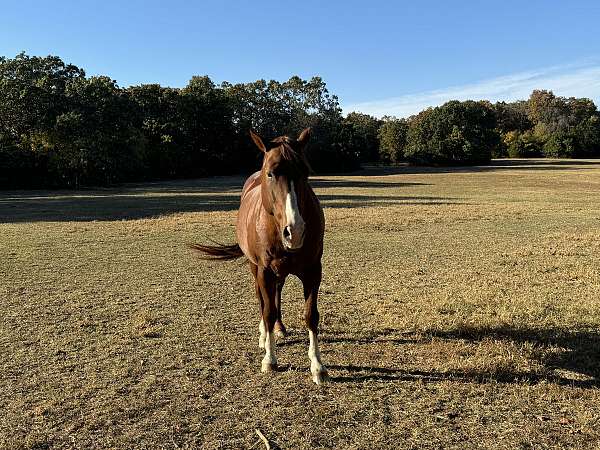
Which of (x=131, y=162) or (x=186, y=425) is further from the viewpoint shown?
(x=131, y=162)

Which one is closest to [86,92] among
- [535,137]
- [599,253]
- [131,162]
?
[131,162]

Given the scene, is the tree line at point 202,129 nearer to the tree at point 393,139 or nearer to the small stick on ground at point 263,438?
the tree at point 393,139

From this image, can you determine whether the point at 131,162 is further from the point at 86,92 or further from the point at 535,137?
the point at 535,137

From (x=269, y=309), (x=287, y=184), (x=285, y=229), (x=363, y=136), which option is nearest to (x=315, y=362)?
(x=269, y=309)

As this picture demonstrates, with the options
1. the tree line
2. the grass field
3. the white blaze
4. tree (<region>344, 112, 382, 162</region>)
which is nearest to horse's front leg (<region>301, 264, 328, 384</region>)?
the grass field

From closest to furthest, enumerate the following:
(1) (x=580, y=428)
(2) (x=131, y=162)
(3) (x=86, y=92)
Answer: (1) (x=580, y=428)
(3) (x=86, y=92)
(2) (x=131, y=162)

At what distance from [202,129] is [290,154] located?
169ft

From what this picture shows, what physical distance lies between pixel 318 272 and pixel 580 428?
2286mm

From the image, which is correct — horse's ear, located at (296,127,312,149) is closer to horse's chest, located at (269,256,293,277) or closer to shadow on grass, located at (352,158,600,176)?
horse's chest, located at (269,256,293,277)

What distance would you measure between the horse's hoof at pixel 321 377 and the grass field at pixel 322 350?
0.10 meters

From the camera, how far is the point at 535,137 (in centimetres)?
8894

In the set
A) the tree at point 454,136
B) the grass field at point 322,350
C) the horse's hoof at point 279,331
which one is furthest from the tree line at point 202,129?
the horse's hoof at point 279,331

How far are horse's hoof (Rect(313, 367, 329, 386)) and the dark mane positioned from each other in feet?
5.75

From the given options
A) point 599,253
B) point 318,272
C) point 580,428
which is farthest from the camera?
point 599,253
